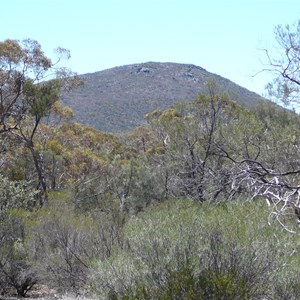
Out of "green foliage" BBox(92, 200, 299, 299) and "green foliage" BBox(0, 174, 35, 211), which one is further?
"green foliage" BBox(0, 174, 35, 211)

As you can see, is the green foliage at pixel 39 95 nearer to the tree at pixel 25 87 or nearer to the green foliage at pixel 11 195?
the tree at pixel 25 87

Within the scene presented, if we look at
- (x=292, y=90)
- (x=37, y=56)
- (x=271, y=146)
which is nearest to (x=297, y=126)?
(x=271, y=146)

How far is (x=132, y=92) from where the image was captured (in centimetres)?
6625

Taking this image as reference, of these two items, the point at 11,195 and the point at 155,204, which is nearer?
the point at 11,195

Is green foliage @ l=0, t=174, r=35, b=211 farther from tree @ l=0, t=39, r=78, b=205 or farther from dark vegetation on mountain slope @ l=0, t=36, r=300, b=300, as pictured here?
tree @ l=0, t=39, r=78, b=205

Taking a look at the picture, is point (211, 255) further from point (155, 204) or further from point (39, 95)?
point (39, 95)

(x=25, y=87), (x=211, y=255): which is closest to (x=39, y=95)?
(x=25, y=87)

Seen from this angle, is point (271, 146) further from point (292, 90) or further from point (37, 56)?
point (37, 56)

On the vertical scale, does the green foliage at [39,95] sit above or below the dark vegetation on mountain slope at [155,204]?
above

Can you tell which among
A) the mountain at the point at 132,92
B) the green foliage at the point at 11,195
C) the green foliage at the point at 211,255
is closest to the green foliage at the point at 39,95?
the green foliage at the point at 11,195

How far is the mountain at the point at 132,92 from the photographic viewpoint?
58594 mm

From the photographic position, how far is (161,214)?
870 cm

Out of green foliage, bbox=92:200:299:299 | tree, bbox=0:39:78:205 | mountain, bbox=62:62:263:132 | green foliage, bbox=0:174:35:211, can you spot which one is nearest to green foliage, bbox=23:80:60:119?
tree, bbox=0:39:78:205

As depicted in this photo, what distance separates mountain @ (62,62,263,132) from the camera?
5859 centimetres
